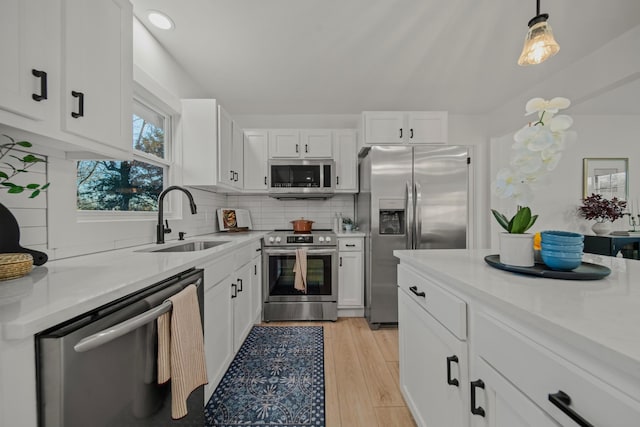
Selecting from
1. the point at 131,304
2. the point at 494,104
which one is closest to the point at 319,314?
the point at 131,304

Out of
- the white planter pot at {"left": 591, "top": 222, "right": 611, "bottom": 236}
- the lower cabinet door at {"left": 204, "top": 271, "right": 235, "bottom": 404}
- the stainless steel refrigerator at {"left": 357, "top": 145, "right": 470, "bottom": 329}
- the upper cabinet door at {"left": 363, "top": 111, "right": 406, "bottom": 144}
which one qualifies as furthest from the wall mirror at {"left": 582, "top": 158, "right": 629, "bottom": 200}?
the lower cabinet door at {"left": 204, "top": 271, "right": 235, "bottom": 404}

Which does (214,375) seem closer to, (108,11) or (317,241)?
(317,241)

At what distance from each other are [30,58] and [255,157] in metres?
2.23

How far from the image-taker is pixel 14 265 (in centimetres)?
75

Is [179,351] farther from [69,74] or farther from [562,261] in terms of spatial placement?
[562,261]

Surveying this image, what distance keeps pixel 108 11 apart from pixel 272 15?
0.99 meters

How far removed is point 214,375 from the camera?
144cm

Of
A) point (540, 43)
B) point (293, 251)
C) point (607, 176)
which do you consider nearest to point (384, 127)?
point (540, 43)

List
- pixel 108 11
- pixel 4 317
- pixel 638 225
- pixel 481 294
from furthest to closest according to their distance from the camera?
pixel 638 225 < pixel 108 11 < pixel 481 294 < pixel 4 317

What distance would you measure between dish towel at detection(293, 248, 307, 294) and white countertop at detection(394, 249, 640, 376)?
1.65 metres

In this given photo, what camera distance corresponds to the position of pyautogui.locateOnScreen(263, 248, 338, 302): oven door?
2590 mm

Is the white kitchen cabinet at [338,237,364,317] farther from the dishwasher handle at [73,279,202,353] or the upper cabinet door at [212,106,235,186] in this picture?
the dishwasher handle at [73,279,202,353]

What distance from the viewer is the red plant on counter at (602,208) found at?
3346 millimetres

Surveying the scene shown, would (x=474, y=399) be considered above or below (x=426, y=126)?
below
